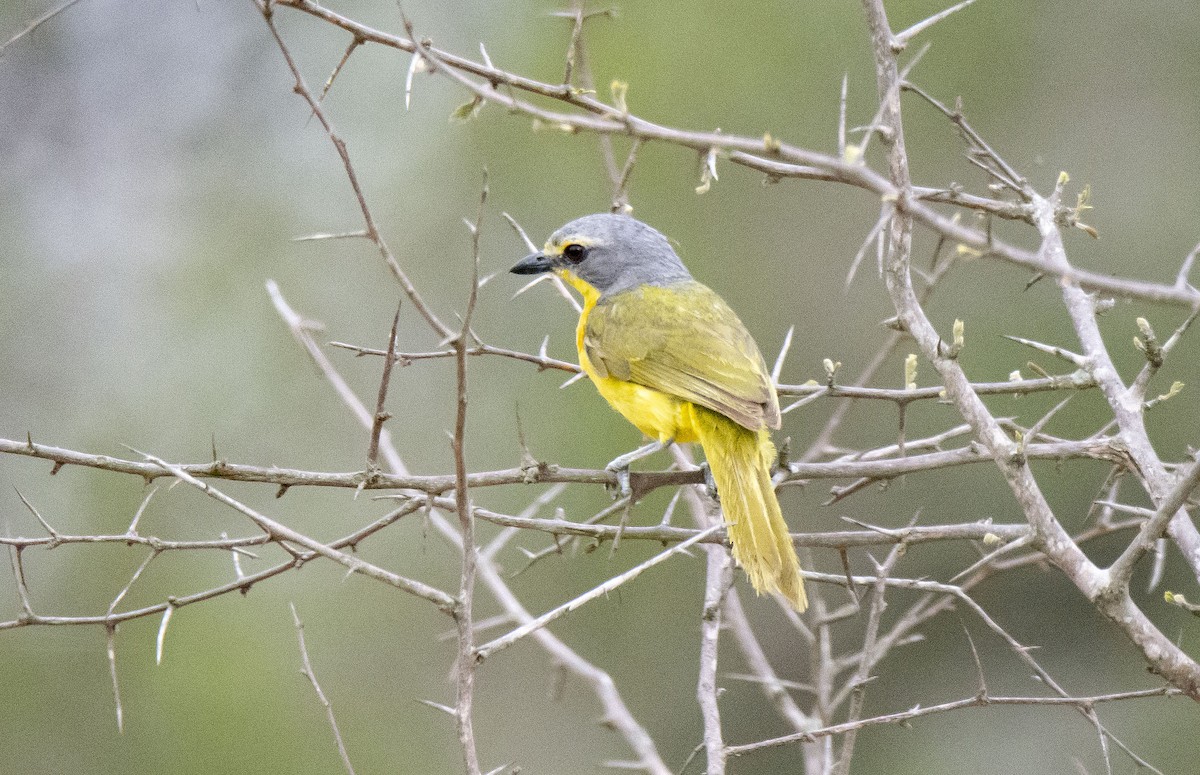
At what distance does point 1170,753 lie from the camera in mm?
7566

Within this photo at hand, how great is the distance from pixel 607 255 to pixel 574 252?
14cm

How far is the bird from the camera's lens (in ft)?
12.3

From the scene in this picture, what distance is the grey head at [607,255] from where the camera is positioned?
5363 mm

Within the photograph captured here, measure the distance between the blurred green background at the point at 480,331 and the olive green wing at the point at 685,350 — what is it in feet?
8.96

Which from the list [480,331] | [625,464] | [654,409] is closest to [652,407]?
[654,409]

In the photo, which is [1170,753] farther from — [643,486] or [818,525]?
[643,486]

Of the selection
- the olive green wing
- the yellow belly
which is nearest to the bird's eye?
the olive green wing

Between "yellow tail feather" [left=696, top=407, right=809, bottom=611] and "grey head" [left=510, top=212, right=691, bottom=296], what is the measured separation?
122 centimetres

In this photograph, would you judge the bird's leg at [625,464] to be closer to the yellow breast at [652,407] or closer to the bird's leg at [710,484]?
the yellow breast at [652,407]

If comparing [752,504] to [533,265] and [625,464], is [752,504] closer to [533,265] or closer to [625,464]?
[625,464]

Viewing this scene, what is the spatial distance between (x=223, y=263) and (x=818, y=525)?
197 inches

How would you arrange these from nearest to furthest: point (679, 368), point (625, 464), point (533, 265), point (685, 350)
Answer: point (625, 464) < point (679, 368) < point (685, 350) < point (533, 265)

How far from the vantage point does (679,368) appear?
4.51 m

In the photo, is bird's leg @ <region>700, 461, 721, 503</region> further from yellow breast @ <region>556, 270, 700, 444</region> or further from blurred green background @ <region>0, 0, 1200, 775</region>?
blurred green background @ <region>0, 0, 1200, 775</region>
